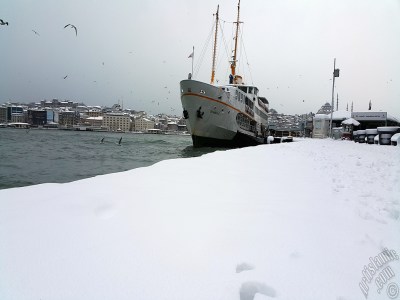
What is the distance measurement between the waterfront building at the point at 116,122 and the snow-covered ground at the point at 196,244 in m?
149

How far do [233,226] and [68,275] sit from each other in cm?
132

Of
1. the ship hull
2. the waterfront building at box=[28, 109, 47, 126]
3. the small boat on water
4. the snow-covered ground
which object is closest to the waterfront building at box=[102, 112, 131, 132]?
the waterfront building at box=[28, 109, 47, 126]

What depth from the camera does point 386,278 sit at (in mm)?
1620

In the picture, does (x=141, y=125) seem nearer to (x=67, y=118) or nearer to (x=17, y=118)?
(x=67, y=118)

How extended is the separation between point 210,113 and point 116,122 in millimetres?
132430

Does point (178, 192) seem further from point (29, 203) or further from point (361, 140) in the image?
point (361, 140)

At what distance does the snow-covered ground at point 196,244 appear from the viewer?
156cm

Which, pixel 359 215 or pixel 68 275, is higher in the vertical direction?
pixel 359 215

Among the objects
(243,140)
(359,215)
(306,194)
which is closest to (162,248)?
(359,215)

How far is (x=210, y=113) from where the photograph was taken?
23094 millimetres

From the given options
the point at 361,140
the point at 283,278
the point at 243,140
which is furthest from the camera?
the point at 243,140

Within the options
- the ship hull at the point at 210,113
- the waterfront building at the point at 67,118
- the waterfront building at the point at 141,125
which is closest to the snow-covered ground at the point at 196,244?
the ship hull at the point at 210,113

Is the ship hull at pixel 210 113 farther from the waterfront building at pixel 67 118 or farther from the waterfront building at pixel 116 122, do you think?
the waterfront building at pixel 67 118

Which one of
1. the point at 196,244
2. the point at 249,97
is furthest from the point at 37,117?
the point at 196,244
